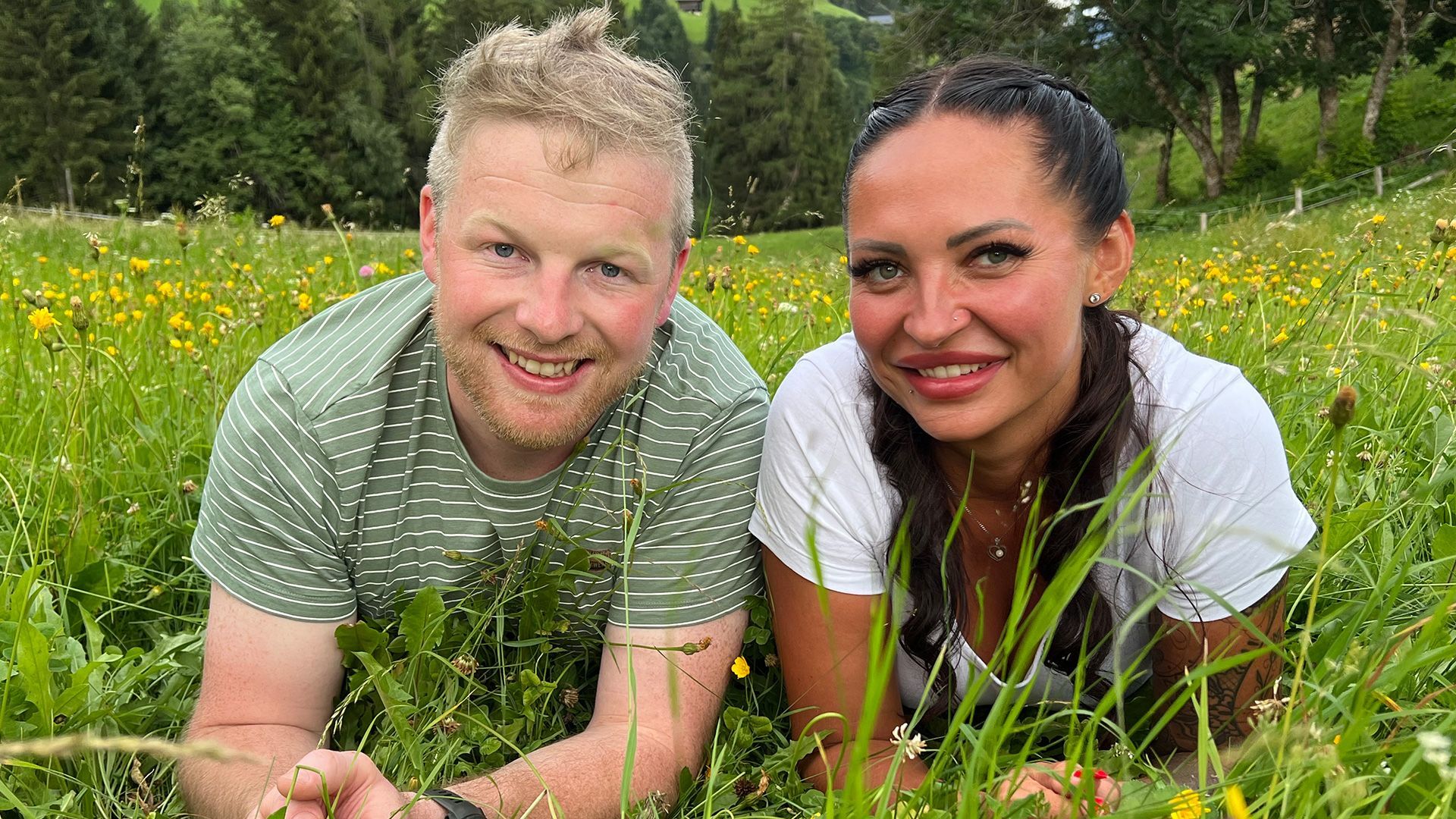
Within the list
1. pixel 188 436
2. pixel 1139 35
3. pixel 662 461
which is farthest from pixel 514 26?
pixel 1139 35

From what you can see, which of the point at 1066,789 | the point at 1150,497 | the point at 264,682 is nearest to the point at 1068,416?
the point at 1150,497

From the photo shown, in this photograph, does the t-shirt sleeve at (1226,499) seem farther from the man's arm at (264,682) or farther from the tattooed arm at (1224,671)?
the man's arm at (264,682)

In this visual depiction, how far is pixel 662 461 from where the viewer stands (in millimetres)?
2209

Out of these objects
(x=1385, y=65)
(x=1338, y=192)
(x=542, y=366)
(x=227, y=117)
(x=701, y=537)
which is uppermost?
(x=542, y=366)

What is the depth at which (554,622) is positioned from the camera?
2.24m

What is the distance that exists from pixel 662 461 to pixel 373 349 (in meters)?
0.63

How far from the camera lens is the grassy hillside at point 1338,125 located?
2433 cm

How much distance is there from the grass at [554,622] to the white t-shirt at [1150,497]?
116mm

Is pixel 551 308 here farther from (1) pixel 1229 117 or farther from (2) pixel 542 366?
(1) pixel 1229 117

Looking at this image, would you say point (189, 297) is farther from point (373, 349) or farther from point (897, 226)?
point (897, 226)

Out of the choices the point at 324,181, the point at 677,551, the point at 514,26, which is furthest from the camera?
the point at 324,181

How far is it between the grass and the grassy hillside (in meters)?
18.7

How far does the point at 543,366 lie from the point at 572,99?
511 mm

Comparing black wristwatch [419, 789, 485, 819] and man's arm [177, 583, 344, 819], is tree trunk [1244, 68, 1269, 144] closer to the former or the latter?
man's arm [177, 583, 344, 819]
